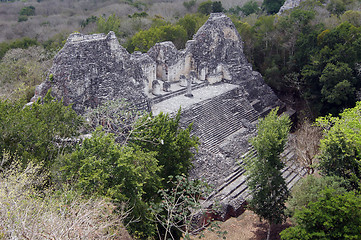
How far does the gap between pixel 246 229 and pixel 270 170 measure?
11.4 ft

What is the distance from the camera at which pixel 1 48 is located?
27.8 m

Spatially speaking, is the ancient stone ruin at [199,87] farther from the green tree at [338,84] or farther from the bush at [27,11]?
the bush at [27,11]

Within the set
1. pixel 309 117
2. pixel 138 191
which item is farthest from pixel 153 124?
pixel 309 117

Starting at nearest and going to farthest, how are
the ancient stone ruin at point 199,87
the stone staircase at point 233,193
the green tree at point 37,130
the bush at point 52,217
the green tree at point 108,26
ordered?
the bush at point 52,217, the green tree at point 37,130, the stone staircase at point 233,193, the ancient stone ruin at point 199,87, the green tree at point 108,26

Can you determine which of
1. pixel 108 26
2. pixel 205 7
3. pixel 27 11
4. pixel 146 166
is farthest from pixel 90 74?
pixel 27 11

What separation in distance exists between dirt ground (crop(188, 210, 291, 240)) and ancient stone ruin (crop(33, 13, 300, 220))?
0.43 m

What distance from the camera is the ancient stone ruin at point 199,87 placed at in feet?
48.1

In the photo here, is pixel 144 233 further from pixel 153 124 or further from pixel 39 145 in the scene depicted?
pixel 39 145

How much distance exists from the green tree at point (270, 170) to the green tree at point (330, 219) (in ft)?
6.73

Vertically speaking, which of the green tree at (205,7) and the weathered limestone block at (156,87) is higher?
the green tree at (205,7)

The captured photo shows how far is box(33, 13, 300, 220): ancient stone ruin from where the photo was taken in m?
14.7

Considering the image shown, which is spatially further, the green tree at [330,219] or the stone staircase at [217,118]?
the stone staircase at [217,118]

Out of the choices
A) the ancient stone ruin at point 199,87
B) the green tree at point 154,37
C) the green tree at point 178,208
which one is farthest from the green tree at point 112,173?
the green tree at point 154,37

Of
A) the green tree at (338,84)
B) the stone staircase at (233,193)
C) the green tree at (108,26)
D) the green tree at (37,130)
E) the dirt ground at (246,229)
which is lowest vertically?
the dirt ground at (246,229)
